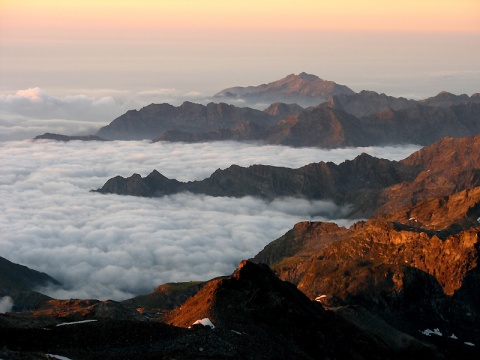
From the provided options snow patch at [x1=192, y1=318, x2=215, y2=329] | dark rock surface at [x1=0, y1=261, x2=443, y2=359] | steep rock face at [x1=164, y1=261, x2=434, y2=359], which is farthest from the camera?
steep rock face at [x1=164, y1=261, x2=434, y2=359]

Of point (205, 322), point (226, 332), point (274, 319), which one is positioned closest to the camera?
point (226, 332)

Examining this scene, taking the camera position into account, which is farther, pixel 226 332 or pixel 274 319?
pixel 274 319

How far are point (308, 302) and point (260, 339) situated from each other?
122 ft

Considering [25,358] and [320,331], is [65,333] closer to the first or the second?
[25,358]

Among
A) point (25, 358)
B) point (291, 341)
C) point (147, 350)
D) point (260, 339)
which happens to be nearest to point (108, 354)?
point (147, 350)

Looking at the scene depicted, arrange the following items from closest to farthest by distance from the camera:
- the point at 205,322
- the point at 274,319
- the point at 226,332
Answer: the point at 226,332, the point at 205,322, the point at 274,319

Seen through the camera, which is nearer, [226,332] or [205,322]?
[226,332]

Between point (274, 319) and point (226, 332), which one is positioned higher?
point (226, 332)

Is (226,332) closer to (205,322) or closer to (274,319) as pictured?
(205,322)

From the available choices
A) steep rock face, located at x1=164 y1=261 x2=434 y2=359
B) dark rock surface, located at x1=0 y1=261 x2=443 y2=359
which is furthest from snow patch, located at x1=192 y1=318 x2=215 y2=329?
dark rock surface, located at x1=0 y1=261 x2=443 y2=359

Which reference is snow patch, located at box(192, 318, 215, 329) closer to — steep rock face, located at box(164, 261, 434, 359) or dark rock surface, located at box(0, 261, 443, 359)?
steep rock face, located at box(164, 261, 434, 359)

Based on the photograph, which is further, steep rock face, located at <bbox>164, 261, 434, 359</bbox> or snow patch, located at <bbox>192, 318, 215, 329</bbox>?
steep rock face, located at <bbox>164, 261, 434, 359</bbox>

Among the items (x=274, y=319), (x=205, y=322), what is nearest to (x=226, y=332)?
(x=205, y=322)

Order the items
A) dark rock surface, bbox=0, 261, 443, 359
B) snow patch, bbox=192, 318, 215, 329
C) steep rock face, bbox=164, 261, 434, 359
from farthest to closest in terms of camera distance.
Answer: steep rock face, bbox=164, 261, 434, 359 < snow patch, bbox=192, 318, 215, 329 < dark rock surface, bbox=0, 261, 443, 359
